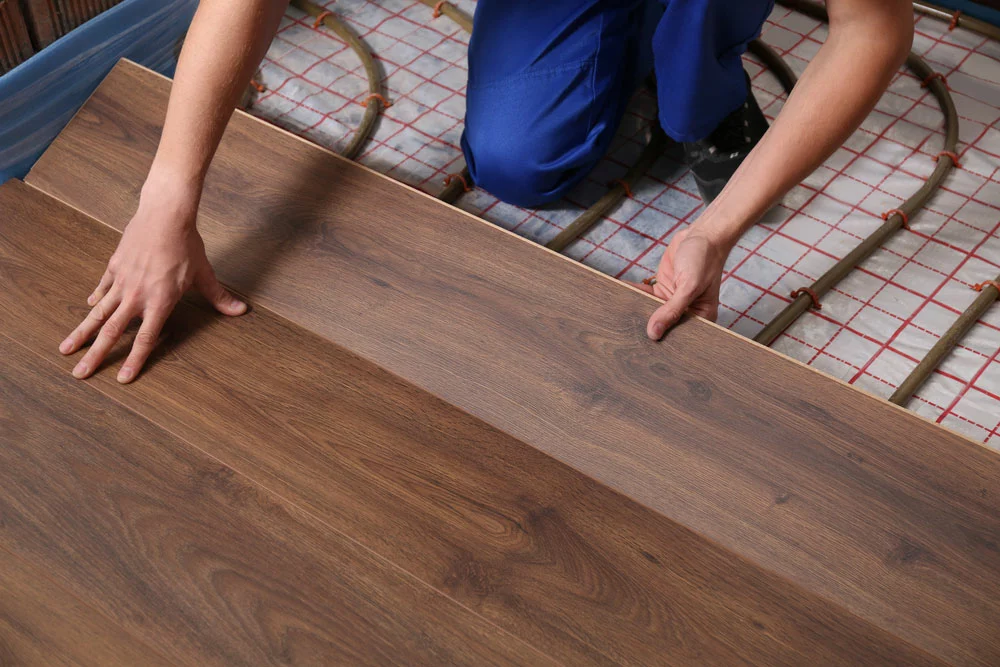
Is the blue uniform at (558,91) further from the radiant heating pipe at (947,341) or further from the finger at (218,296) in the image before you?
the finger at (218,296)

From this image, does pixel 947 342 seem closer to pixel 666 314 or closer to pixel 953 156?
pixel 953 156

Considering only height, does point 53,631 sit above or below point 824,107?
below

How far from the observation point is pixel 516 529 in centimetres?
114

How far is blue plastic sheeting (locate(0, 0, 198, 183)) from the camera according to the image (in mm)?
1633

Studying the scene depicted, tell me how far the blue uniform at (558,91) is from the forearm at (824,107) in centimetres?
44

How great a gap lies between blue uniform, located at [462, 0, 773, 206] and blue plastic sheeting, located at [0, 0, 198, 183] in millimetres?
653

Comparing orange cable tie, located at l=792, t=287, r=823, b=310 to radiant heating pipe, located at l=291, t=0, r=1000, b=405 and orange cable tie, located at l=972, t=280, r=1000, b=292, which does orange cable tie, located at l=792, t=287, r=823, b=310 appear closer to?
radiant heating pipe, located at l=291, t=0, r=1000, b=405

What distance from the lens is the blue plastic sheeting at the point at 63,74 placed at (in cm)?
163

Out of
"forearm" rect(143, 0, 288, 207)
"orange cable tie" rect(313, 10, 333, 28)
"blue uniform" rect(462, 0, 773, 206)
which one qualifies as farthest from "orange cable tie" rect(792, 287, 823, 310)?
"orange cable tie" rect(313, 10, 333, 28)

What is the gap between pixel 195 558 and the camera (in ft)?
3.60

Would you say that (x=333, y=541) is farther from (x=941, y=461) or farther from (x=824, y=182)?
(x=824, y=182)

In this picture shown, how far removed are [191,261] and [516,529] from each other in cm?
58

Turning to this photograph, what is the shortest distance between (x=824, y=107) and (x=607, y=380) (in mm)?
480

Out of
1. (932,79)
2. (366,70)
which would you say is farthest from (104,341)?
(932,79)
